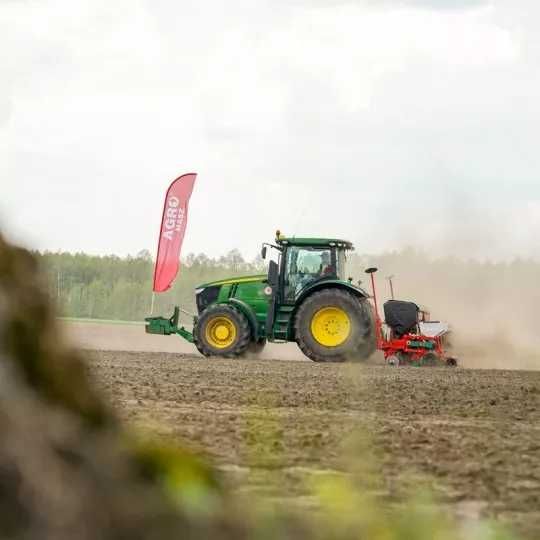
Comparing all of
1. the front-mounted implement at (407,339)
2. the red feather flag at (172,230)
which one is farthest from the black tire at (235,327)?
the red feather flag at (172,230)

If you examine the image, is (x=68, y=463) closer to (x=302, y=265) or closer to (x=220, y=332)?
(x=302, y=265)

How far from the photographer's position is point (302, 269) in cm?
2327

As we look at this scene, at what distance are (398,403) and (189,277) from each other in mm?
81045

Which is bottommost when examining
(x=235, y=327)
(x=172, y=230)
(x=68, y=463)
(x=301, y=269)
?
(x=68, y=463)

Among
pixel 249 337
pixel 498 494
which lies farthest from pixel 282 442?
pixel 249 337

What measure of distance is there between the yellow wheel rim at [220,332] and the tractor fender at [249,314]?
330mm

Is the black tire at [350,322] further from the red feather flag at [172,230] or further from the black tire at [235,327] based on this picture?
the red feather flag at [172,230]

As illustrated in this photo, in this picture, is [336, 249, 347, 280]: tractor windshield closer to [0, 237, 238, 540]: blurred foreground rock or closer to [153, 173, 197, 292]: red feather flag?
[153, 173, 197, 292]: red feather flag

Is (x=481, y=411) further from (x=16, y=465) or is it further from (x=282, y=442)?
(x=16, y=465)

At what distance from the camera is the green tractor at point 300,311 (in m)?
22.7

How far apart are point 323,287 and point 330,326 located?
753mm

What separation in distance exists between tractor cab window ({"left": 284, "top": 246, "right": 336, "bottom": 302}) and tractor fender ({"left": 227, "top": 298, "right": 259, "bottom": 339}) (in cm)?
76

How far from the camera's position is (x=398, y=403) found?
11.5 meters

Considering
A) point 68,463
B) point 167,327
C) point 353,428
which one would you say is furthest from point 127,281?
point 68,463
